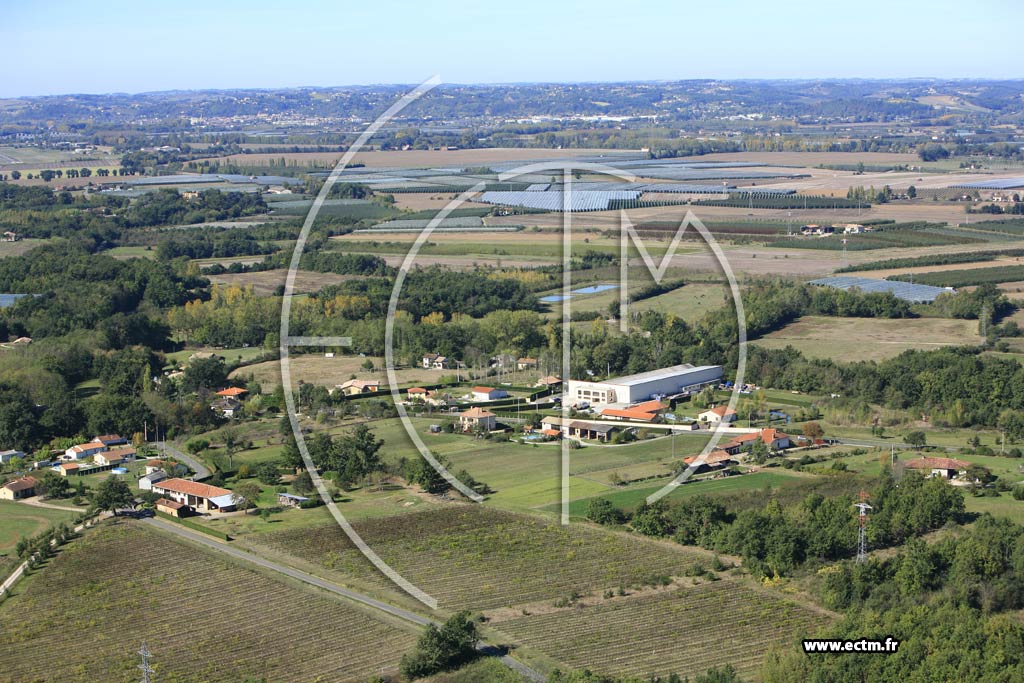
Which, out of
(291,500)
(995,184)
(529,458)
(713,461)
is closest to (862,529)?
A: (713,461)

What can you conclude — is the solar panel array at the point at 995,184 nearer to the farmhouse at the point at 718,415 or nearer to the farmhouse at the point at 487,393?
the farmhouse at the point at 718,415

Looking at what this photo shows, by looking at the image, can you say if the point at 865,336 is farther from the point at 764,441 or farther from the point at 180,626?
the point at 180,626

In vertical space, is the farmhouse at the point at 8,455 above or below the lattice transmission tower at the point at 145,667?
below

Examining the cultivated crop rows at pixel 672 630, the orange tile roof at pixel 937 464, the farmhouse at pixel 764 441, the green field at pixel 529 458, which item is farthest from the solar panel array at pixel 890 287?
the cultivated crop rows at pixel 672 630

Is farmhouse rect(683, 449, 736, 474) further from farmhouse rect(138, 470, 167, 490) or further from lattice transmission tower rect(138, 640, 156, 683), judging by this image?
lattice transmission tower rect(138, 640, 156, 683)

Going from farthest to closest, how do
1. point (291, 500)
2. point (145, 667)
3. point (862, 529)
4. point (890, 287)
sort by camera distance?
point (890, 287) < point (291, 500) < point (862, 529) < point (145, 667)

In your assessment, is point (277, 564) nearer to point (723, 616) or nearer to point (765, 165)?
point (723, 616)

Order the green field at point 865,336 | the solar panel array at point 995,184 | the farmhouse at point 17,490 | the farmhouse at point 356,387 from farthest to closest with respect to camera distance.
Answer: the solar panel array at point 995,184 → the green field at point 865,336 → the farmhouse at point 356,387 → the farmhouse at point 17,490
